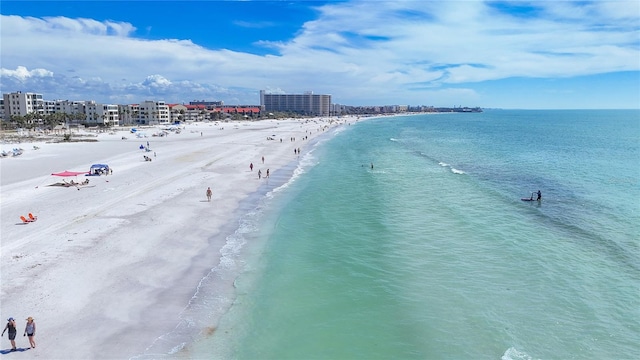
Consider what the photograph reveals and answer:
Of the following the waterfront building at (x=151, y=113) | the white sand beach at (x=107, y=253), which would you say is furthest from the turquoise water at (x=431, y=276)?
the waterfront building at (x=151, y=113)

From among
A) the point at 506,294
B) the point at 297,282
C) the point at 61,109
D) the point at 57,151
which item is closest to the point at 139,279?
the point at 297,282

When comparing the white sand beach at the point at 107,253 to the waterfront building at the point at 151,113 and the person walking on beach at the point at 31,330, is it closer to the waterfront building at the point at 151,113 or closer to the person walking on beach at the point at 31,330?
the person walking on beach at the point at 31,330

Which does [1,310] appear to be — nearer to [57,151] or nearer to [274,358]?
[274,358]

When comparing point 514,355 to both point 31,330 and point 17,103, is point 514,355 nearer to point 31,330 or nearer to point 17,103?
point 31,330

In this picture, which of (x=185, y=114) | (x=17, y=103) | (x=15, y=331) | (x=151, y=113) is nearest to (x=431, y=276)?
(x=15, y=331)

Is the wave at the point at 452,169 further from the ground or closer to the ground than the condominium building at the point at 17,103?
closer to the ground
